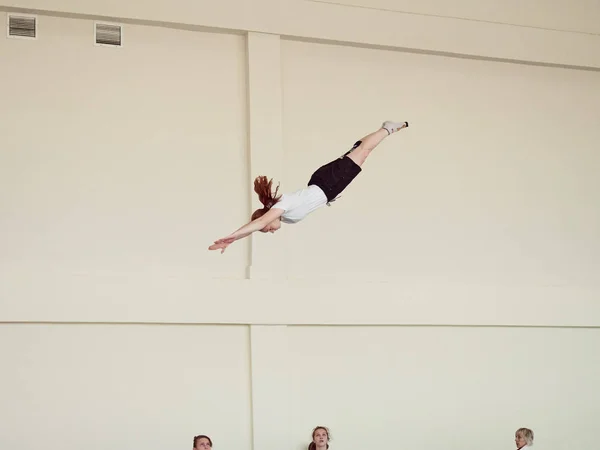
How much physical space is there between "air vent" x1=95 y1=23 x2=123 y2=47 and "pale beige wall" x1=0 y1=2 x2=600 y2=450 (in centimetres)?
11

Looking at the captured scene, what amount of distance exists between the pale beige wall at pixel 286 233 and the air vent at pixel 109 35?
105 millimetres

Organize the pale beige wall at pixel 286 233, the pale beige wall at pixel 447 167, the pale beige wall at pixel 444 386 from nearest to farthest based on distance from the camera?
the pale beige wall at pixel 286 233 → the pale beige wall at pixel 444 386 → the pale beige wall at pixel 447 167

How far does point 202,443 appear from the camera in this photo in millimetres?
8141

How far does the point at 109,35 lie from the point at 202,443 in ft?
13.0

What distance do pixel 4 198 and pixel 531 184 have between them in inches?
214

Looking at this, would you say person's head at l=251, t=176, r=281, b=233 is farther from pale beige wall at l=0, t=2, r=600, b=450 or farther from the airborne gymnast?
pale beige wall at l=0, t=2, r=600, b=450

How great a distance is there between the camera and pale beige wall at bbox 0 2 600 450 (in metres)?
8.79

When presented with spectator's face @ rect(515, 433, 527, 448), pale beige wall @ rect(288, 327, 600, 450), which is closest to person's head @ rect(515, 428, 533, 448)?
spectator's face @ rect(515, 433, 527, 448)

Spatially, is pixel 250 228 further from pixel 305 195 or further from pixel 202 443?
pixel 202 443

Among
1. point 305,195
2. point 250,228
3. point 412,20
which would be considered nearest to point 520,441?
point 305,195

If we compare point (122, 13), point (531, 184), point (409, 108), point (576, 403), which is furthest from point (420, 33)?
point (576, 403)

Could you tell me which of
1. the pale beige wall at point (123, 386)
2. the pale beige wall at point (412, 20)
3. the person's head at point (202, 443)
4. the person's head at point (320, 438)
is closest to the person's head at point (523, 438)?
the person's head at point (320, 438)

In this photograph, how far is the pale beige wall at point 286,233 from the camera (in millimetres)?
8789

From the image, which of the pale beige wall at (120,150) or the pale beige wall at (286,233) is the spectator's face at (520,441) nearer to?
the pale beige wall at (286,233)
